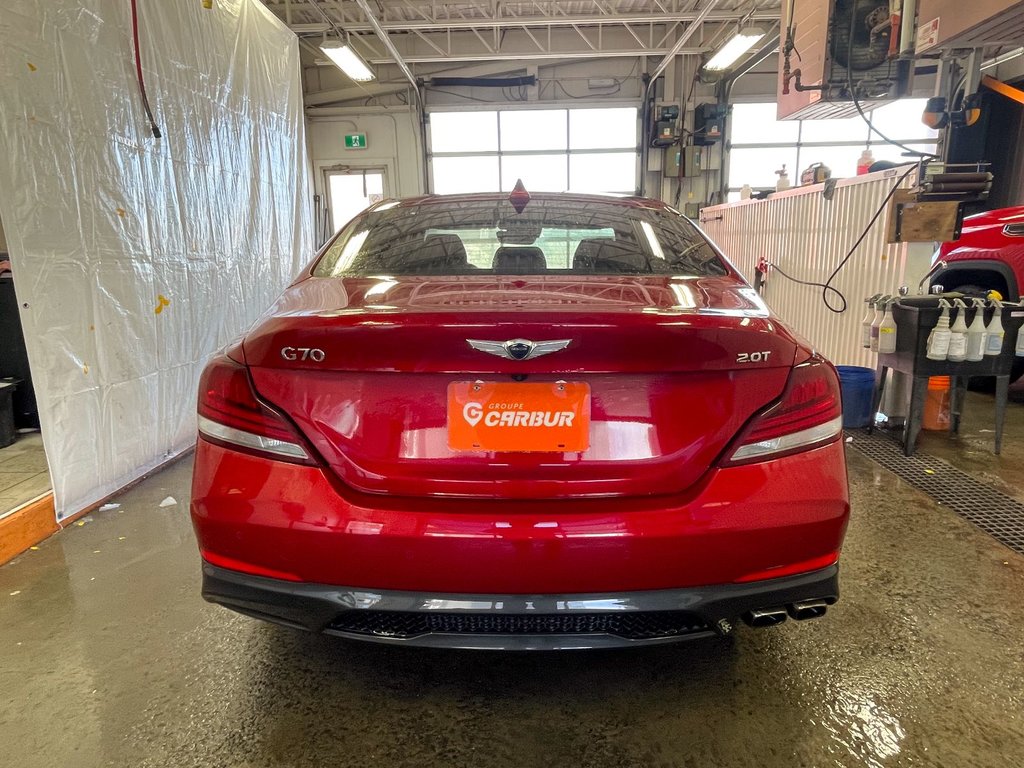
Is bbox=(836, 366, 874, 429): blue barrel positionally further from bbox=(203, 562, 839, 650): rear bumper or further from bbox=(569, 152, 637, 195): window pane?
bbox=(569, 152, 637, 195): window pane

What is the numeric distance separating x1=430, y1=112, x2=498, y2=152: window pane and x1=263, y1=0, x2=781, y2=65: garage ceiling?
3.60ft

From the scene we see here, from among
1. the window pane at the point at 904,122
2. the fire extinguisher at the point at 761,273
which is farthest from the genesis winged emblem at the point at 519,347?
the window pane at the point at 904,122

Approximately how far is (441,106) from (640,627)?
12037 millimetres

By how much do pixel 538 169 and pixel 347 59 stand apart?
4373mm

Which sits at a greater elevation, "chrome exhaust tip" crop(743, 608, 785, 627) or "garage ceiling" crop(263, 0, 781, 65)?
"garage ceiling" crop(263, 0, 781, 65)

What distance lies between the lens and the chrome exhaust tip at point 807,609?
1.28 metres

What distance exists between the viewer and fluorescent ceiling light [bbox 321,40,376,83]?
8.06 m

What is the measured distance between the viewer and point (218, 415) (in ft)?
4.17

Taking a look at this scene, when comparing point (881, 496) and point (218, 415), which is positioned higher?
point (218, 415)

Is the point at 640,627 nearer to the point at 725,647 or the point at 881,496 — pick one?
the point at 725,647

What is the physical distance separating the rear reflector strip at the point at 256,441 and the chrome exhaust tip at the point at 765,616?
97 cm

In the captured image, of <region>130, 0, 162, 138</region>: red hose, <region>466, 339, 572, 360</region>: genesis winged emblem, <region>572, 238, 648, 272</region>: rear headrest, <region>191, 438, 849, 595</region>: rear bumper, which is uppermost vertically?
<region>130, 0, 162, 138</region>: red hose

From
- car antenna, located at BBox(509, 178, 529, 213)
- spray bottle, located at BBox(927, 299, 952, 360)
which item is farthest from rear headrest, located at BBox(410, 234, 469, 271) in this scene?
spray bottle, located at BBox(927, 299, 952, 360)

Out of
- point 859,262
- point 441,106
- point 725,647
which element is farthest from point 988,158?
point 725,647
